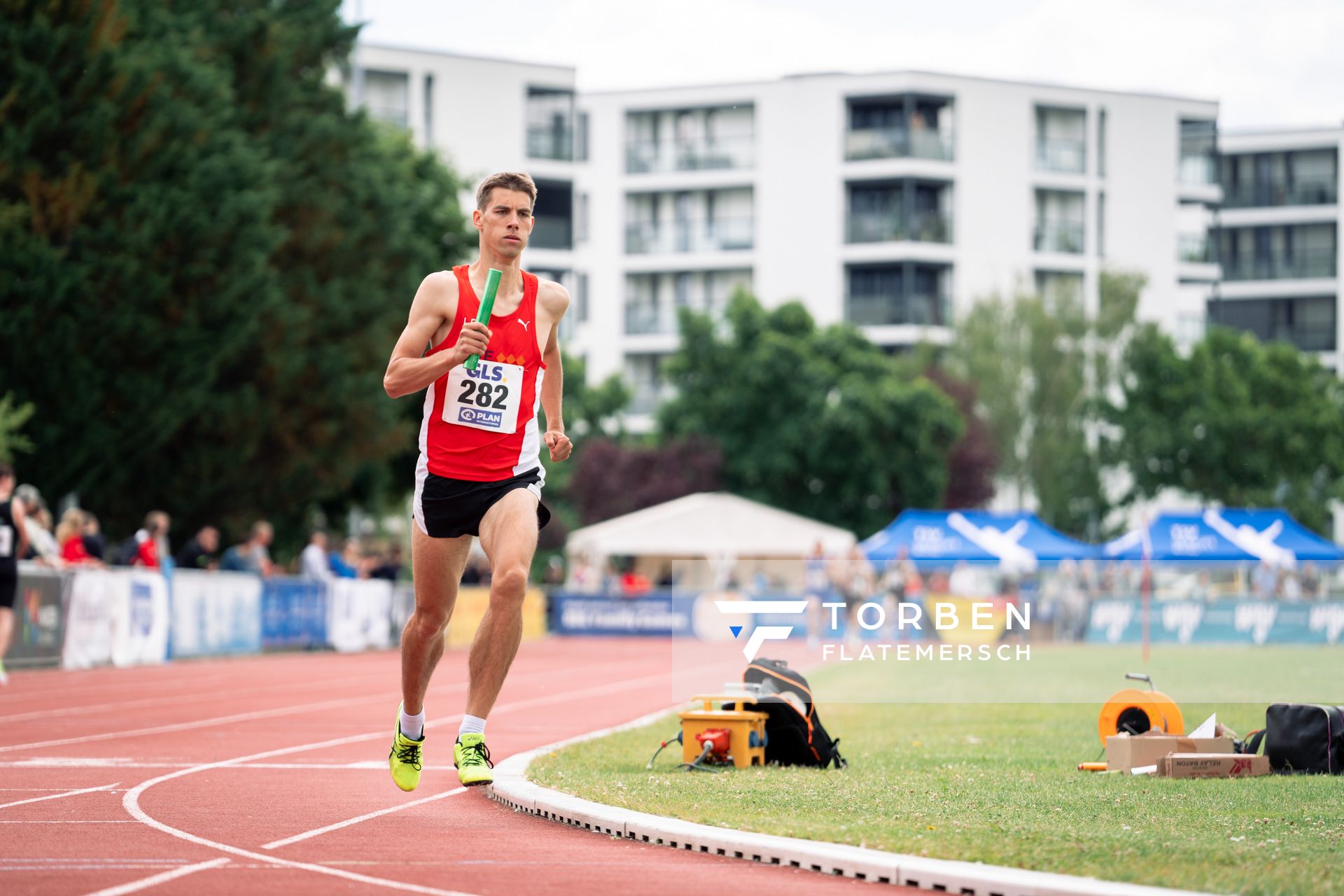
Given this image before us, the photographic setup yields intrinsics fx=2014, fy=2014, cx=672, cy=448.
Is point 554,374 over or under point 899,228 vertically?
under

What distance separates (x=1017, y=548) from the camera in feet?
152

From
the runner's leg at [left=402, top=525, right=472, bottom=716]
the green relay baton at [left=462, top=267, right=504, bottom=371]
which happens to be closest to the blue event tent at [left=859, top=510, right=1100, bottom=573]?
the runner's leg at [left=402, top=525, right=472, bottom=716]

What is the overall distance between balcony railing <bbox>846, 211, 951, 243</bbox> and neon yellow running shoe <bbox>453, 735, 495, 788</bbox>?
72294 millimetres

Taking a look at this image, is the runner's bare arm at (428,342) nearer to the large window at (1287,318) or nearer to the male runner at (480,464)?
the male runner at (480,464)

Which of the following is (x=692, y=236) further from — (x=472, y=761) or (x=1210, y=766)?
(x=472, y=761)

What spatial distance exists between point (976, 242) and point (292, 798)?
73256mm

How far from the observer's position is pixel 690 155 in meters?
82.2

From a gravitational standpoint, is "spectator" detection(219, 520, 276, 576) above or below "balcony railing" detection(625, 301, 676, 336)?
below

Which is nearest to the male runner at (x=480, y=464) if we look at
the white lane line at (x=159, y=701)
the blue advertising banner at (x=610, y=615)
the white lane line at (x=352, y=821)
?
the white lane line at (x=352, y=821)

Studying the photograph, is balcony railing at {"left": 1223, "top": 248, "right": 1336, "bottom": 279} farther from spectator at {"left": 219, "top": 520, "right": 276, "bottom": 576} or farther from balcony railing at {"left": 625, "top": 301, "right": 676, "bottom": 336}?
spectator at {"left": 219, "top": 520, "right": 276, "bottom": 576}

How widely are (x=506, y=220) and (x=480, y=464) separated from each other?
1057 millimetres

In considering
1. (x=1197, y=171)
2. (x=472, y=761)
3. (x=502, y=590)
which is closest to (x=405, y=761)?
(x=472, y=761)

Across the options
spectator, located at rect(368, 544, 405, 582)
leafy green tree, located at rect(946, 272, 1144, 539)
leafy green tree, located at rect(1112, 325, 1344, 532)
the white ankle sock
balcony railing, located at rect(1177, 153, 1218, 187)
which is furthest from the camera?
balcony railing, located at rect(1177, 153, 1218, 187)

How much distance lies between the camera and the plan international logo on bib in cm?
863
